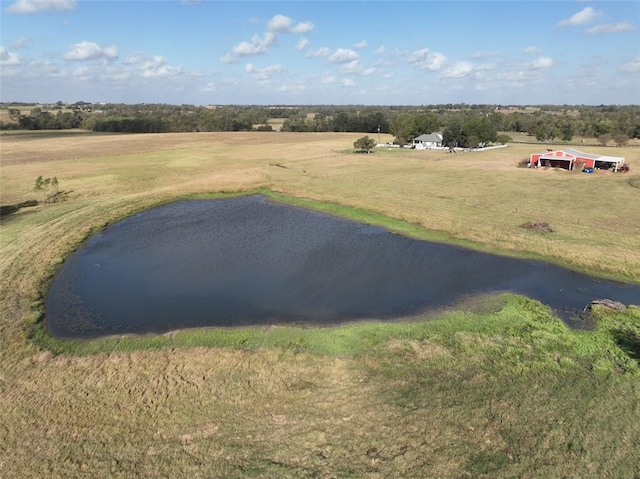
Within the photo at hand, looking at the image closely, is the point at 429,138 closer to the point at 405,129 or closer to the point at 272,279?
the point at 405,129

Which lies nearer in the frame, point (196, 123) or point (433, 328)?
point (433, 328)

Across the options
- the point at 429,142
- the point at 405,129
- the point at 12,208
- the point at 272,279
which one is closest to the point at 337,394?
the point at 272,279

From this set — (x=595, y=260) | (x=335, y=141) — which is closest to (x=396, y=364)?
(x=595, y=260)

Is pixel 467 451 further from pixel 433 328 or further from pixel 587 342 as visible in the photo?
pixel 587 342

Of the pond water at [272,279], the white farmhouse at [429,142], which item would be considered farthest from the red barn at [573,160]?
the pond water at [272,279]

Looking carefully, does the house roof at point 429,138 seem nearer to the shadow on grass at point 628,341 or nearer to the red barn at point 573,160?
the red barn at point 573,160

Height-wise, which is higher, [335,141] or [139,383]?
[335,141]
